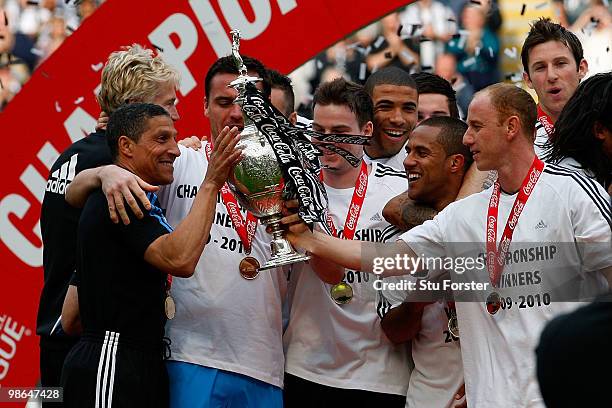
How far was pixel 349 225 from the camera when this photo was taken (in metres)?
4.69

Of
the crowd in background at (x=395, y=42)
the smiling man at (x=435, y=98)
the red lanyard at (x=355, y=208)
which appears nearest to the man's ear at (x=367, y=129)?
the red lanyard at (x=355, y=208)

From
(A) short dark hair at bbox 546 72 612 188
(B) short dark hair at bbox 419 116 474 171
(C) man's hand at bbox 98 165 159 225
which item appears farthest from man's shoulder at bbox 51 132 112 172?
(A) short dark hair at bbox 546 72 612 188

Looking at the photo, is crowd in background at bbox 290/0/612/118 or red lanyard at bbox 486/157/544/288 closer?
red lanyard at bbox 486/157/544/288

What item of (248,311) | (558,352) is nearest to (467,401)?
(248,311)

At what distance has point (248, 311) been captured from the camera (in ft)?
15.1

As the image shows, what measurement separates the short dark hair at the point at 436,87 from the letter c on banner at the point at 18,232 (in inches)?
98.6

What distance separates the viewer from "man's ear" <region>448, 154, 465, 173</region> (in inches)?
184

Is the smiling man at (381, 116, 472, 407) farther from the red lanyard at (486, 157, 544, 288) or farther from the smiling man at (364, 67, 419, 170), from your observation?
the smiling man at (364, 67, 419, 170)

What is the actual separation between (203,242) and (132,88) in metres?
1.01

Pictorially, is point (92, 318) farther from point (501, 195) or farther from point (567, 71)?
point (567, 71)

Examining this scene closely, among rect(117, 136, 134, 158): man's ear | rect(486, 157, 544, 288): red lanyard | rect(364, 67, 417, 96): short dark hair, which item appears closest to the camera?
rect(486, 157, 544, 288): red lanyard

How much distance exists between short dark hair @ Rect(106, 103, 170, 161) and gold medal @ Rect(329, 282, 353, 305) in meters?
1.04

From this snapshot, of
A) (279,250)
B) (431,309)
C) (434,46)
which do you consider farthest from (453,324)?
(434,46)

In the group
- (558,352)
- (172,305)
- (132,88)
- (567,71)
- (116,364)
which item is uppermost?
(567,71)
